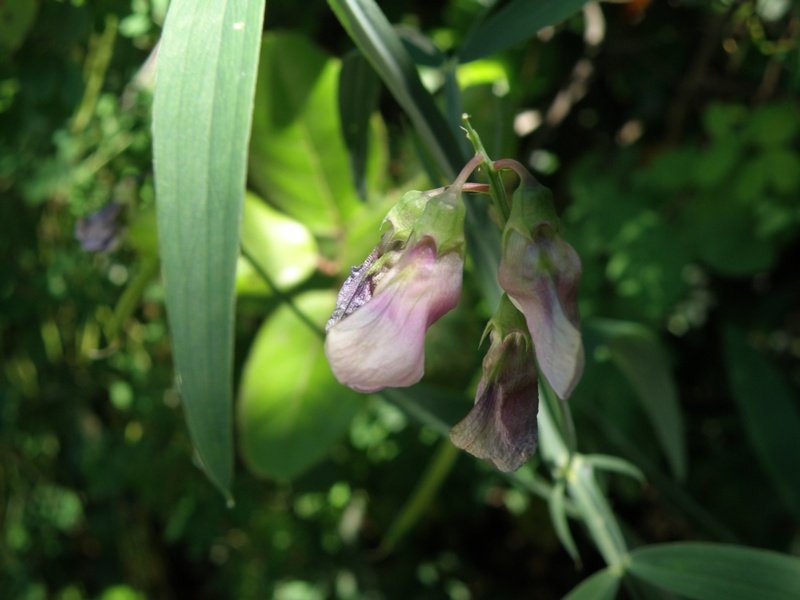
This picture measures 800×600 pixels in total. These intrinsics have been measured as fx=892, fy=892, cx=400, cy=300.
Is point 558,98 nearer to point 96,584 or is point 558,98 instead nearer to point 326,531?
point 326,531

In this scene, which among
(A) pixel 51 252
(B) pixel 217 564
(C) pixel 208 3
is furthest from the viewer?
(B) pixel 217 564

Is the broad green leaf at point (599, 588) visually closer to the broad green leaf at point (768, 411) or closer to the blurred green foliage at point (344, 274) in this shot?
the blurred green foliage at point (344, 274)

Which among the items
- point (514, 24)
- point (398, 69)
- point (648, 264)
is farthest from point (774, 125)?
point (398, 69)

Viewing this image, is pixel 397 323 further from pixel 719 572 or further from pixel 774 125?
pixel 774 125

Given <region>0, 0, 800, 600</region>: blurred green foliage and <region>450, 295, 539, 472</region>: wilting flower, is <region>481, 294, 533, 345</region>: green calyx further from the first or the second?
<region>0, 0, 800, 600</region>: blurred green foliage

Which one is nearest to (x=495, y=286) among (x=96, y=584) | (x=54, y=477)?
(x=54, y=477)
